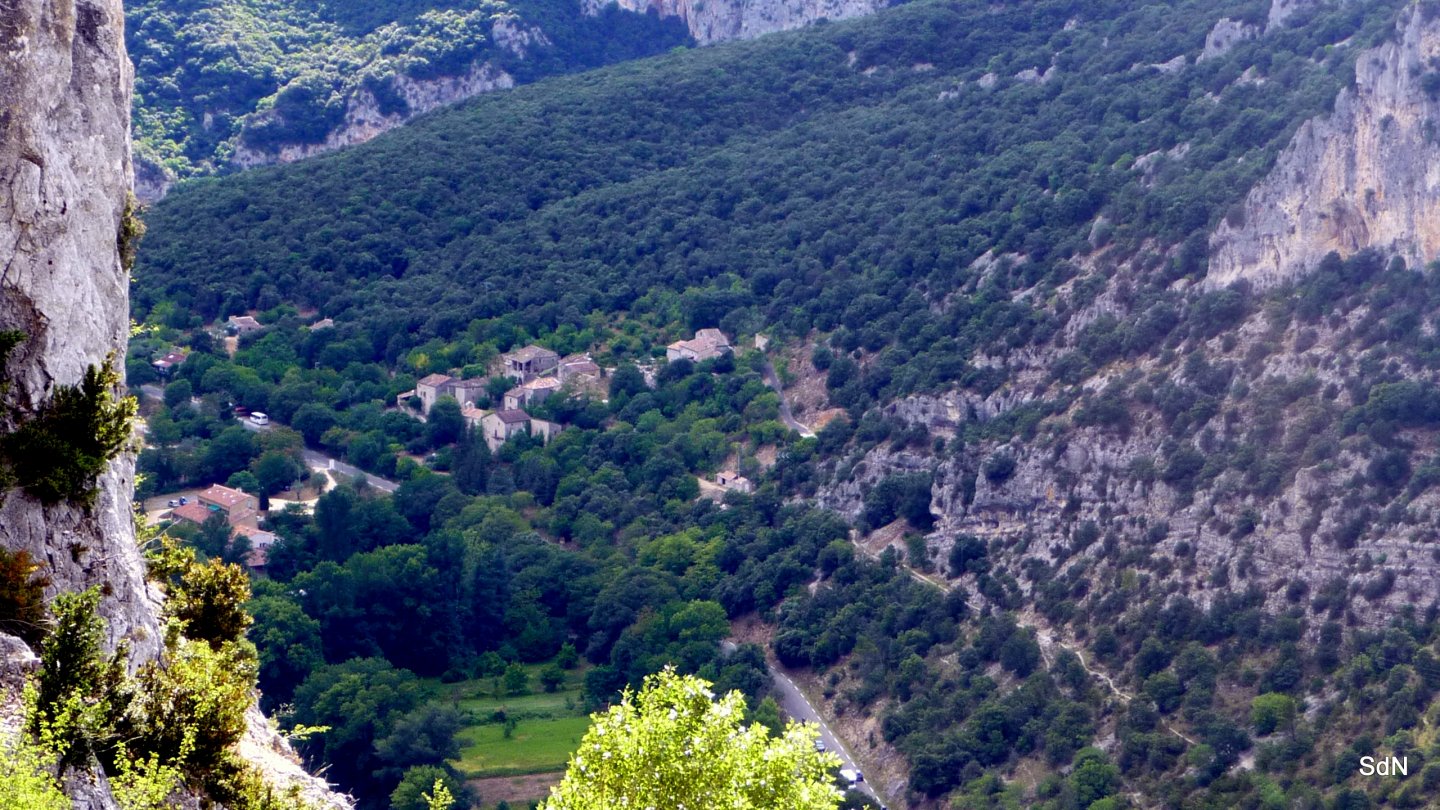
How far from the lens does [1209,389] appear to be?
147ft

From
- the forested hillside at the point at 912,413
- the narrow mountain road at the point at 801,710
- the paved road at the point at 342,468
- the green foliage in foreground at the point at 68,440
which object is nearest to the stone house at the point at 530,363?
the forested hillside at the point at 912,413

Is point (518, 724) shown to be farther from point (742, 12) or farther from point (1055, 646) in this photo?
point (742, 12)

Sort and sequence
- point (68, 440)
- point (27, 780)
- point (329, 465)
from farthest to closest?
point (329, 465), point (68, 440), point (27, 780)

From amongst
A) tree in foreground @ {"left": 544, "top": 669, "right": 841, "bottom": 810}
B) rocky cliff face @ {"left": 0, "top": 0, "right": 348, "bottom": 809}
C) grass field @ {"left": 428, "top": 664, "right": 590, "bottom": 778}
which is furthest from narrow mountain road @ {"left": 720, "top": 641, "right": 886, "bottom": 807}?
tree in foreground @ {"left": 544, "top": 669, "right": 841, "bottom": 810}

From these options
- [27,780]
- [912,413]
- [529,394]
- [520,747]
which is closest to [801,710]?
[520,747]

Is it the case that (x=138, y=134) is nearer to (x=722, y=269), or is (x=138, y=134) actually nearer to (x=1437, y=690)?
(x=722, y=269)

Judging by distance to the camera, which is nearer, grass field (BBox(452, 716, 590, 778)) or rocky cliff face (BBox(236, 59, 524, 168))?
grass field (BBox(452, 716, 590, 778))

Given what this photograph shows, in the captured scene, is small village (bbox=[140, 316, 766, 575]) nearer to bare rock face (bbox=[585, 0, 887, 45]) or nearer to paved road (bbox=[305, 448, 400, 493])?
paved road (bbox=[305, 448, 400, 493])

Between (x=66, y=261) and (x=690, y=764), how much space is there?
21.2 feet

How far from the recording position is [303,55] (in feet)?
357

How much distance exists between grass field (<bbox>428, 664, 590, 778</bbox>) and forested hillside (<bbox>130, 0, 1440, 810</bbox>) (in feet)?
2.03

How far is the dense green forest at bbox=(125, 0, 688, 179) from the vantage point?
101062mm

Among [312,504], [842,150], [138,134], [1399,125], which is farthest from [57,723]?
[138,134]

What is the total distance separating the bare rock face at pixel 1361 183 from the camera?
43.6 metres
